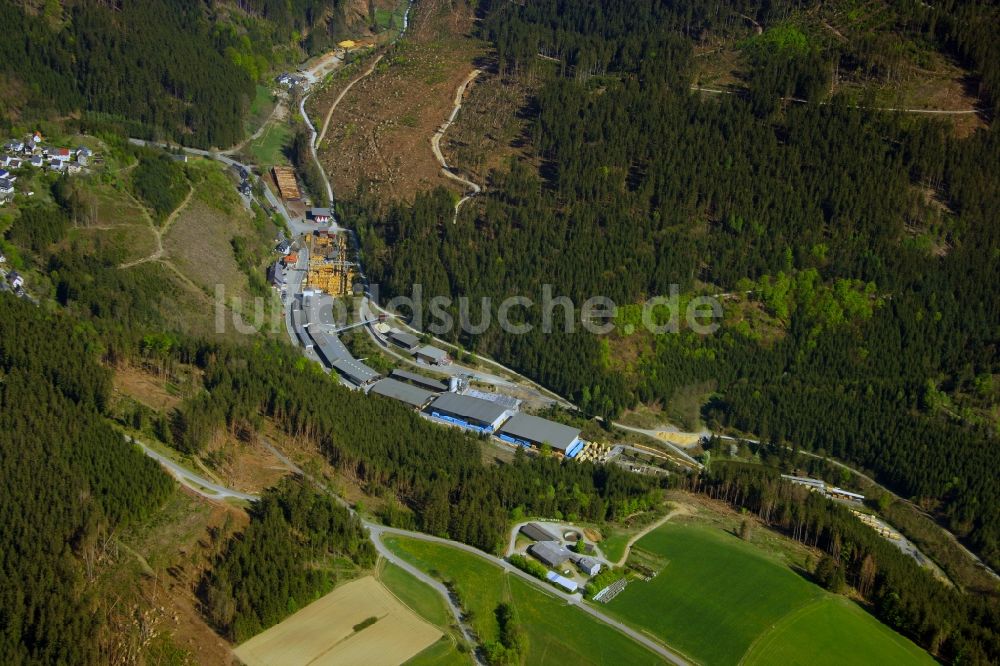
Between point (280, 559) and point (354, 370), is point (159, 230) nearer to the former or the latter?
point (354, 370)

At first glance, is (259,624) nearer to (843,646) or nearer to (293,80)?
(843,646)

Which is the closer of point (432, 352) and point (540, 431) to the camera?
point (540, 431)

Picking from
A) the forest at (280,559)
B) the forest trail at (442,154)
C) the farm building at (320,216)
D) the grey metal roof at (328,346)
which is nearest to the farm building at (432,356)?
the grey metal roof at (328,346)

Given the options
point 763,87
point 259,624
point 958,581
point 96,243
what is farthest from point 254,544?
point 763,87

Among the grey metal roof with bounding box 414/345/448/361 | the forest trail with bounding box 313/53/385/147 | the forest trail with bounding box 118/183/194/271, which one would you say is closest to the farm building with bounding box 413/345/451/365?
the grey metal roof with bounding box 414/345/448/361

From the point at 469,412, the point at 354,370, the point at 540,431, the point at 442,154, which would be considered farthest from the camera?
the point at 442,154

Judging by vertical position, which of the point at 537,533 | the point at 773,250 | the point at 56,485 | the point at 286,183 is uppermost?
the point at 286,183

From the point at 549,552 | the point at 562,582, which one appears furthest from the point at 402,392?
the point at 562,582

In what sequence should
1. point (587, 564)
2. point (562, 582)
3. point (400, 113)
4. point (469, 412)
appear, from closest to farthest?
point (562, 582), point (587, 564), point (469, 412), point (400, 113)
